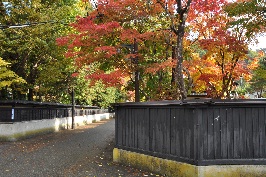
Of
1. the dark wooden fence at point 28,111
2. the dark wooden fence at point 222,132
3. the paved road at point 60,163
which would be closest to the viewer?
the dark wooden fence at point 222,132

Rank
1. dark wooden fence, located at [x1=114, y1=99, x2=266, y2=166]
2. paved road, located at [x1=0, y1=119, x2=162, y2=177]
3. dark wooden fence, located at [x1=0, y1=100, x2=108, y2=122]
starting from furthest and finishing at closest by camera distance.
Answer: dark wooden fence, located at [x1=0, y1=100, x2=108, y2=122]
paved road, located at [x1=0, y1=119, x2=162, y2=177]
dark wooden fence, located at [x1=114, y1=99, x2=266, y2=166]

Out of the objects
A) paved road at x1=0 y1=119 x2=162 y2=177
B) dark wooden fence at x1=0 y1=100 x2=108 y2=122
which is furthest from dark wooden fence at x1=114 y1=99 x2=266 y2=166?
dark wooden fence at x1=0 y1=100 x2=108 y2=122

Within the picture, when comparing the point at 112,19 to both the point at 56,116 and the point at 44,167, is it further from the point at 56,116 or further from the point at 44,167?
the point at 56,116

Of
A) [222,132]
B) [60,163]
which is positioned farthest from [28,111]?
[222,132]

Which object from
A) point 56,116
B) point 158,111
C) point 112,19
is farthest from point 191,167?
point 56,116

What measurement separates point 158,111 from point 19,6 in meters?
17.1

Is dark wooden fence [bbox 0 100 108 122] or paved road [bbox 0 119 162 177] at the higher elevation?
dark wooden fence [bbox 0 100 108 122]

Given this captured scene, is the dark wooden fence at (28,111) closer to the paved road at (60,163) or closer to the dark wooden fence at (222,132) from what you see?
the paved road at (60,163)

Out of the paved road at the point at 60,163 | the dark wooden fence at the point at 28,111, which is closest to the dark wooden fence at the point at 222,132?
the paved road at the point at 60,163

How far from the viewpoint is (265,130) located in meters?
8.52

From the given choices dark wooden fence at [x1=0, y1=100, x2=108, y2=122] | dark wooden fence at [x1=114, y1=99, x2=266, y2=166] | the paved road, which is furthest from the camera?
dark wooden fence at [x1=0, y1=100, x2=108, y2=122]

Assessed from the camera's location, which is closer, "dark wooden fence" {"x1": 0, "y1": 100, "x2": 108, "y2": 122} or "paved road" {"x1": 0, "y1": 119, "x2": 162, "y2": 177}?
"paved road" {"x1": 0, "y1": 119, "x2": 162, "y2": 177}

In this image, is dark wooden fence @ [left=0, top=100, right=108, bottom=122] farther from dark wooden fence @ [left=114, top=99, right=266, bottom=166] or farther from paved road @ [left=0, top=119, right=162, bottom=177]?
dark wooden fence @ [left=114, top=99, right=266, bottom=166]

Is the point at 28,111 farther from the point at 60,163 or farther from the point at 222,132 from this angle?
the point at 222,132
